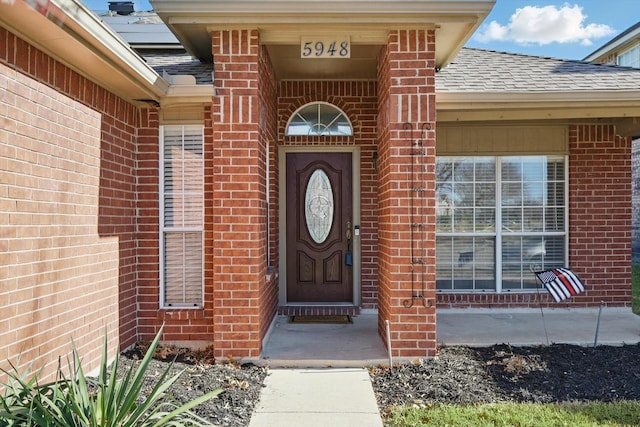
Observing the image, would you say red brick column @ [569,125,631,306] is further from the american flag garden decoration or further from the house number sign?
the house number sign

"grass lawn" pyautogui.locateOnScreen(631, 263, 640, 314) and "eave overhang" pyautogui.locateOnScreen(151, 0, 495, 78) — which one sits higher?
"eave overhang" pyautogui.locateOnScreen(151, 0, 495, 78)

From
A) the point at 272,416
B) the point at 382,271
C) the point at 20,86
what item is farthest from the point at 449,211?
the point at 20,86

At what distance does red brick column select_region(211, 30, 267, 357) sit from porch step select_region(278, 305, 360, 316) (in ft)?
6.66

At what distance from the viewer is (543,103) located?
630 cm

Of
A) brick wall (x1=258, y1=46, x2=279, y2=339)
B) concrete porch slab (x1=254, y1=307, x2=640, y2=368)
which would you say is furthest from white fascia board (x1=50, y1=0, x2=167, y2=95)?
concrete porch slab (x1=254, y1=307, x2=640, y2=368)

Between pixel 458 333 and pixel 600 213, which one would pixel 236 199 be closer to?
pixel 458 333

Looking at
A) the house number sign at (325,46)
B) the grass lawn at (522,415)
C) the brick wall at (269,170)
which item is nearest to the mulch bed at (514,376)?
the grass lawn at (522,415)

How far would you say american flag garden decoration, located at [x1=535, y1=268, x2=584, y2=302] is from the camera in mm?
6105

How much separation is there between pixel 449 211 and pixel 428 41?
3.07m

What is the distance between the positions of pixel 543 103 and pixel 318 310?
13.0 feet

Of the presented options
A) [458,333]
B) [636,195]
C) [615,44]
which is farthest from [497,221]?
[615,44]

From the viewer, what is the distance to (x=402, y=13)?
5242mm

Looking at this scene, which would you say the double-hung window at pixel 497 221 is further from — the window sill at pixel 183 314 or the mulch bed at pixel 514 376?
the window sill at pixel 183 314

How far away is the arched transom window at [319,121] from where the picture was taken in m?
7.70
